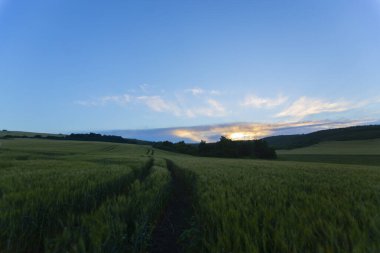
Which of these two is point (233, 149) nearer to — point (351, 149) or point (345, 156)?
point (351, 149)

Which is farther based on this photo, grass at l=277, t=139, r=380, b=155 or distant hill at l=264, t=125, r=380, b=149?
distant hill at l=264, t=125, r=380, b=149

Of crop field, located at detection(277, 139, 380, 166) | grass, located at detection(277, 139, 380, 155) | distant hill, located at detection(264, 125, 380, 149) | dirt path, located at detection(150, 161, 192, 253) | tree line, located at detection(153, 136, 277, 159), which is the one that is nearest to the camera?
dirt path, located at detection(150, 161, 192, 253)

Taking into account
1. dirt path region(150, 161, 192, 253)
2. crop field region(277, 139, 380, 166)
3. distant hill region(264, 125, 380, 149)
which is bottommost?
crop field region(277, 139, 380, 166)

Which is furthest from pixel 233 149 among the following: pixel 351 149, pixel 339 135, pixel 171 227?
pixel 171 227

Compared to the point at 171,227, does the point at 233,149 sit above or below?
below

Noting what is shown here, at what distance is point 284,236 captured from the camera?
247 cm

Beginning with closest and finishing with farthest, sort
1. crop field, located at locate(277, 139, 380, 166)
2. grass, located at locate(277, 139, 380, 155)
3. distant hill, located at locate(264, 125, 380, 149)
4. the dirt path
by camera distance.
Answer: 1. the dirt path
2. crop field, located at locate(277, 139, 380, 166)
3. grass, located at locate(277, 139, 380, 155)
4. distant hill, located at locate(264, 125, 380, 149)

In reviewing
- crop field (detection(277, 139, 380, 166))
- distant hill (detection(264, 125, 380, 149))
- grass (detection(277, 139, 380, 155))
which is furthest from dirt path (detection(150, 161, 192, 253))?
distant hill (detection(264, 125, 380, 149))

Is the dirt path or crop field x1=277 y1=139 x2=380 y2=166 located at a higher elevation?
the dirt path

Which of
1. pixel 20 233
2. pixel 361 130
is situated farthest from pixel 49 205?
pixel 361 130

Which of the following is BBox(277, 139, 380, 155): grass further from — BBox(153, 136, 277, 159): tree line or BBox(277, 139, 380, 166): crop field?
BBox(153, 136, 277, 159): tree line

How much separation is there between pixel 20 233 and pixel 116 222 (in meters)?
1.67

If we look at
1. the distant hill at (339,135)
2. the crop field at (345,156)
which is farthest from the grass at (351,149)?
the distant hill at (339,135)

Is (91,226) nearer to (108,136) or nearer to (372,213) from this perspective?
(372,213)
